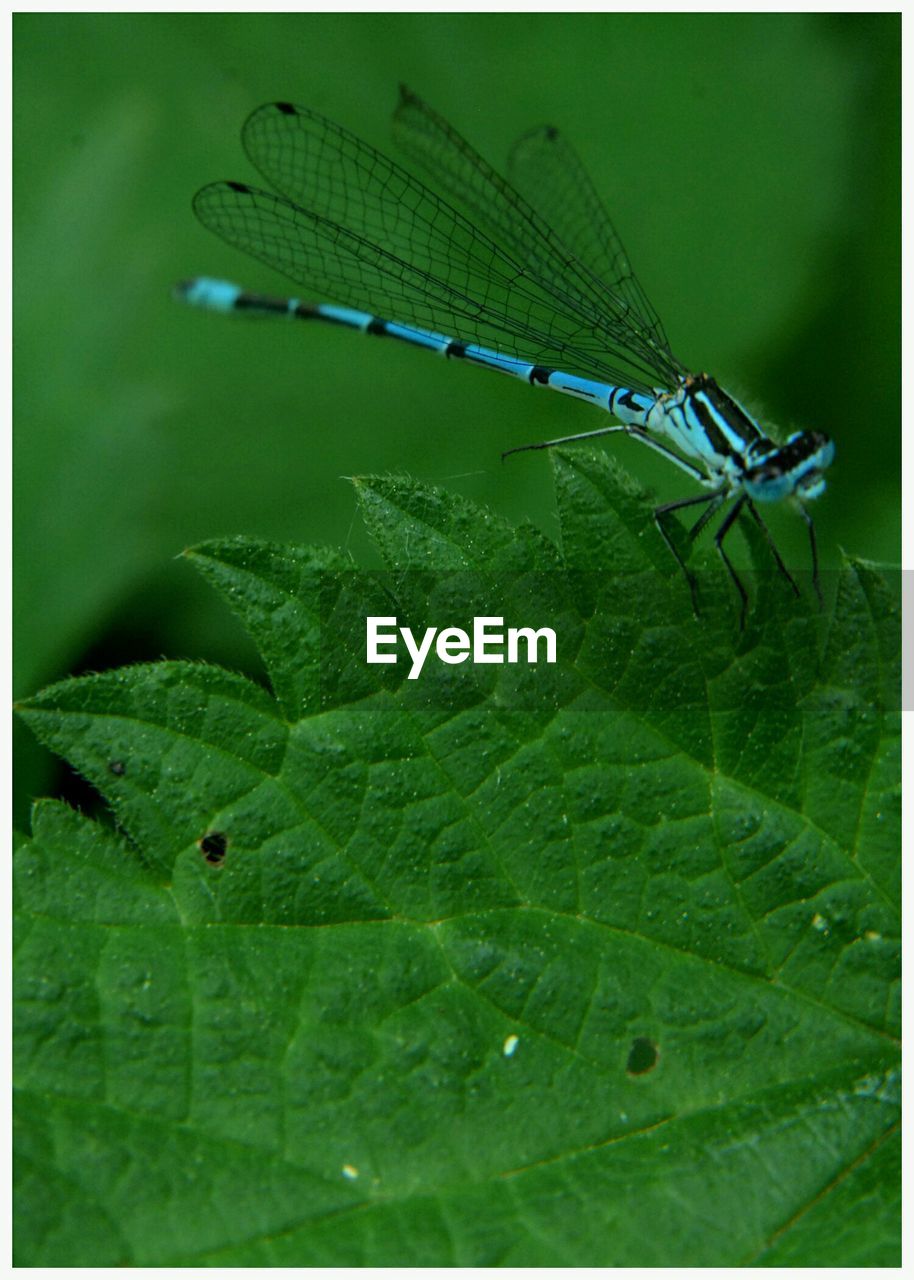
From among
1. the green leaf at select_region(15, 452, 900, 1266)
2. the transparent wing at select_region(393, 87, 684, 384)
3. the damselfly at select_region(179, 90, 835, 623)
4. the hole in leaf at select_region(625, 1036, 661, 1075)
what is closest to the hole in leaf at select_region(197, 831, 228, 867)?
the green leaf at select_region(15, 452, 900, 1266)

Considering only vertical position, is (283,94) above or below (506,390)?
above

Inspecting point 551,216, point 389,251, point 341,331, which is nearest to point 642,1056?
point 551,216

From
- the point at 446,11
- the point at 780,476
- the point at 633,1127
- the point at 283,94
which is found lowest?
the point at 633,1127

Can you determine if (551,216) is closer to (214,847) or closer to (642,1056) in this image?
(214,847)

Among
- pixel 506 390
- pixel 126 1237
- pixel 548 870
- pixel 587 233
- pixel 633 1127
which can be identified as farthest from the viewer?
pixel 506 390

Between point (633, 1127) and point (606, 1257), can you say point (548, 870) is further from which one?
point (606, 1257)

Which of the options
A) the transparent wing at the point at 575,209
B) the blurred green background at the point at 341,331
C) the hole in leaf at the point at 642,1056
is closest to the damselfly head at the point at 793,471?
the blurred green background at the point at 341,331

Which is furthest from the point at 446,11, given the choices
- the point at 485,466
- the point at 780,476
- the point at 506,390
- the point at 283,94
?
the point at 780,476
